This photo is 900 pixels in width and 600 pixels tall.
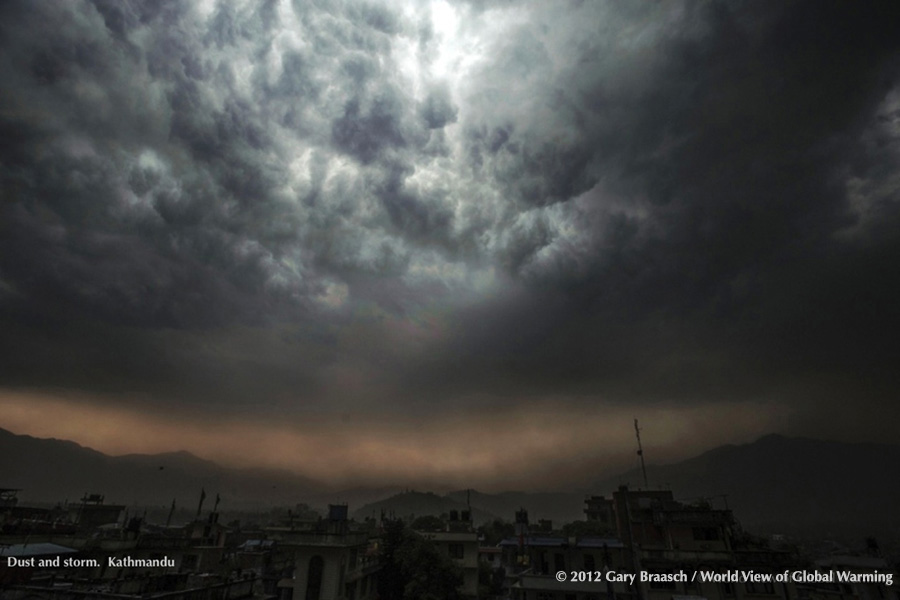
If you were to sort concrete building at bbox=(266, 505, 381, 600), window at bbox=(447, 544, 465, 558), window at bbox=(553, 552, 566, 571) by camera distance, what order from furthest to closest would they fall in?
1. window at bbox=(447, 544, 465, 558)
2. window at bbox=(553, 552, 566, 571)
3. concrete building at bbox=(266, 505, 381, 600)

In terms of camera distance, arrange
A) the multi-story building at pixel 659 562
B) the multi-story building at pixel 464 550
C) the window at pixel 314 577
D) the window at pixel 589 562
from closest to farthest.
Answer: the window at pixel 314 577
the multi-story building at pixel 659 562
the window at pixel 589 562
the multi-story building at pixel 464 550

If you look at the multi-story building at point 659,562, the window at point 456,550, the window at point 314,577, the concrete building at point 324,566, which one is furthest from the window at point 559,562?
the window at point 314,577

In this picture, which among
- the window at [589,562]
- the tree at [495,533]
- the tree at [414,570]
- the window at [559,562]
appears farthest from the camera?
the tree at [495,533]

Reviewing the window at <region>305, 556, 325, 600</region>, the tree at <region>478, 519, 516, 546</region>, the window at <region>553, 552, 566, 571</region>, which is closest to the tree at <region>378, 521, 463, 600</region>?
the window at <region>305, 556, 325, 600</region>

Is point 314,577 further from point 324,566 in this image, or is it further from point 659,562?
point 659,562

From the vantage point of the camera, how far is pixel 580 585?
53750 millimetres

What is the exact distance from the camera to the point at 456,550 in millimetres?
66062

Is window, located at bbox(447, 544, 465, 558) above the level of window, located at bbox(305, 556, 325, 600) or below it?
above

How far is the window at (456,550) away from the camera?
65.8 meters

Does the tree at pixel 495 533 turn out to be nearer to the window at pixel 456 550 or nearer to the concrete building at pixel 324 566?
the window at pixel 456 550

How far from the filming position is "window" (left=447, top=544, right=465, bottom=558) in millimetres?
65812

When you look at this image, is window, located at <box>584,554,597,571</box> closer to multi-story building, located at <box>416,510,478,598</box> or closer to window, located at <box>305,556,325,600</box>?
multi-story building, located at <box>416,510,478,598</box>

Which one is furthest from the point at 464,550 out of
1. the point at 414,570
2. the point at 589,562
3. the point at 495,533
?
the point at 495,533

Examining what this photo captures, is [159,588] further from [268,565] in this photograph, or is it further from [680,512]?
[680,512]
